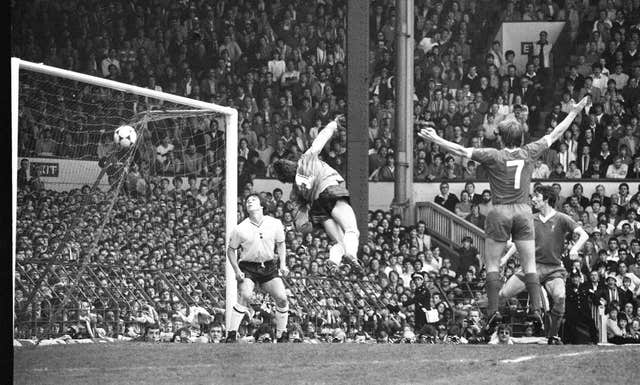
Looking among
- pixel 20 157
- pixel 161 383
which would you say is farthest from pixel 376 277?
pixel 161 383

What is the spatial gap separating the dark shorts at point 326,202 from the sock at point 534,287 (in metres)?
1.99

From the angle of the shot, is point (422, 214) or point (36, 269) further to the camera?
point (422, 214)

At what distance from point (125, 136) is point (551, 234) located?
5.04 meters

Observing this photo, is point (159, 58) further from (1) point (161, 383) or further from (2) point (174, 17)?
(1) point (161, 383)

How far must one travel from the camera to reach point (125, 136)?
14.7 meters

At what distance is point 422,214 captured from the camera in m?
21.9

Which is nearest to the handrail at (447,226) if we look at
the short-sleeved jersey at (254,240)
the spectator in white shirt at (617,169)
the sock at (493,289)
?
the spectator in white shirt at (617,169)

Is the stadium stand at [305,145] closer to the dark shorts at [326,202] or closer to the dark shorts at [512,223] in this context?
the dark shorts at [326,202]

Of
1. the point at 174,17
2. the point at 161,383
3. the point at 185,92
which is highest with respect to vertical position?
the point at 174,17

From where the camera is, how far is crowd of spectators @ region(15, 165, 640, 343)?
650 inches

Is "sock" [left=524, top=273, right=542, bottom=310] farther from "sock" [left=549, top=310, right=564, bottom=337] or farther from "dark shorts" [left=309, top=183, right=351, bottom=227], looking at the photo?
"dark shorts" [left=309, top=183, right=351, bottom=227]

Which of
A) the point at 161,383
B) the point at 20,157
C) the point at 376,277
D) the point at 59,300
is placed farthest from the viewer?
the point at 20,157

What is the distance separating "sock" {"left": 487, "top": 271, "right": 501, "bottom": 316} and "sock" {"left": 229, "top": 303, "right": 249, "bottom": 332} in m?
3.05

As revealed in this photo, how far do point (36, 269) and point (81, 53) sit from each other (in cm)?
1098
